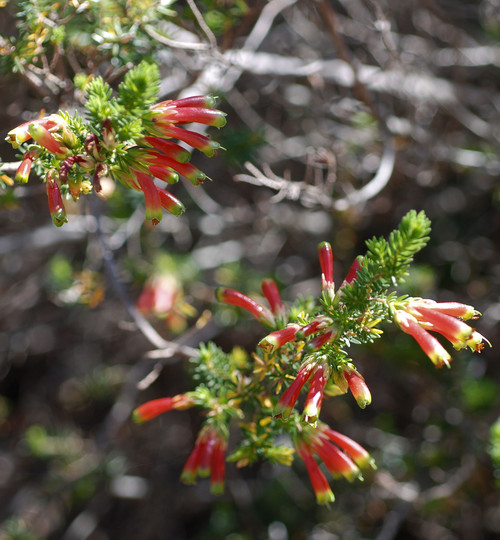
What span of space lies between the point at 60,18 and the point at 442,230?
283cm

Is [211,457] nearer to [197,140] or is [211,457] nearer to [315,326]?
[315,326]

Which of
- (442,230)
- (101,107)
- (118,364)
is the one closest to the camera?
(101,107)

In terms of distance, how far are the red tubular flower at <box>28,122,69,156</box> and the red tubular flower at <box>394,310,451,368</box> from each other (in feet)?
3.09

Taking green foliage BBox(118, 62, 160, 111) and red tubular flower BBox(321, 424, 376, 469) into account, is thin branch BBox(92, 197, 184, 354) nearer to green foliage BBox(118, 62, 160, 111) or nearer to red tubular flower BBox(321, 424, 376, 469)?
red tubular flower BBox(321, 424, 376, 469)

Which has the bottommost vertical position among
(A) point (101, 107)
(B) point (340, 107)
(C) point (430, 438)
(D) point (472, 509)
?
(D) point (472, 509)

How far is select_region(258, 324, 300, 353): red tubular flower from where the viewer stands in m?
1.28

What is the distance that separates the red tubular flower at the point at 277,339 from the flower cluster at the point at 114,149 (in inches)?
16.5

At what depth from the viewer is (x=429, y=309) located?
1266mm

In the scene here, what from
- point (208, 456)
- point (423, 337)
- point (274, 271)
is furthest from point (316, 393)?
point (274, 271)

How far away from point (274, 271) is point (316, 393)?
217 cm

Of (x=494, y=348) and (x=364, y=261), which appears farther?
(x=494, y=348)

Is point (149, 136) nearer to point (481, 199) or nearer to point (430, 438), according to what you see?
point (430, 438)

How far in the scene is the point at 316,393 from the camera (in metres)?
1.24

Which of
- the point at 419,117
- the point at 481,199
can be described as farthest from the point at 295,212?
Result: the point at 481,199
